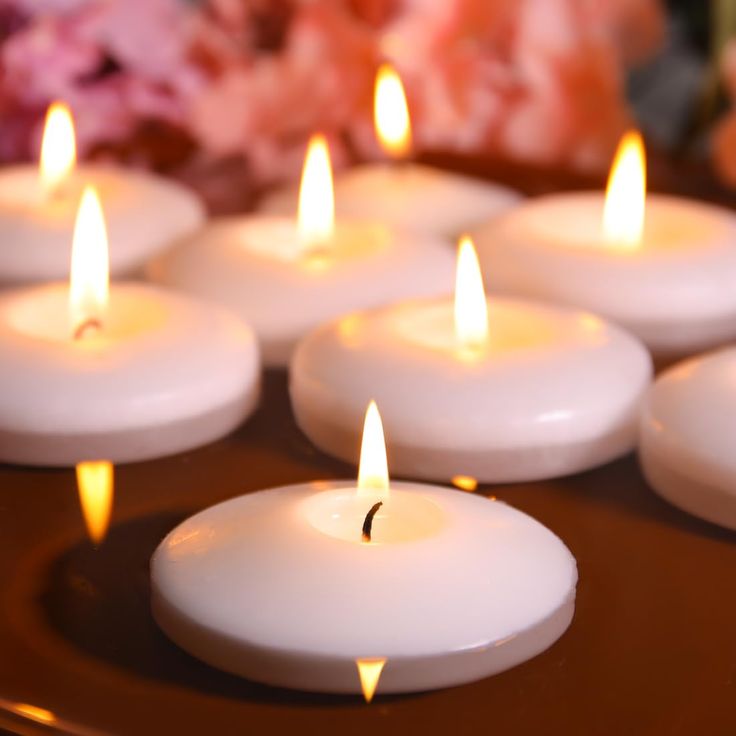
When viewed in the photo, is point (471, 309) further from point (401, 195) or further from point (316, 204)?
point (401, 195)

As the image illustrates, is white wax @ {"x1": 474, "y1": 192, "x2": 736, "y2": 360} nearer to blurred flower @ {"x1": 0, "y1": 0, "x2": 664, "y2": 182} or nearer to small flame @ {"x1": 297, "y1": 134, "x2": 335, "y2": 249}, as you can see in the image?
small flame @ {"x1": 297, "y1": 134, "x2": 335, "y2": 249}

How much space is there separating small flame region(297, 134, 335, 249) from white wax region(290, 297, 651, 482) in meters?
0.15

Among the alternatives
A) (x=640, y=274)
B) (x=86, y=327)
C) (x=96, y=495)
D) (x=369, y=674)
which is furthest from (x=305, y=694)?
(x=640, y=274)

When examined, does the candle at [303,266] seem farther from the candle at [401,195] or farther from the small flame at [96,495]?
the small flame at [96,495]

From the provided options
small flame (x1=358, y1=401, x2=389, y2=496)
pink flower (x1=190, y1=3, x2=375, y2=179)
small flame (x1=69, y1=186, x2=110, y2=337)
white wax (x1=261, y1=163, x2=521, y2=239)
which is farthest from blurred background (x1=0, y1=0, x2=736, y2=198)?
small flame (x1=358, y1=401, x2=389, y2=496)

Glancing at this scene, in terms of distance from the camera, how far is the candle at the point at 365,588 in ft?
1.78

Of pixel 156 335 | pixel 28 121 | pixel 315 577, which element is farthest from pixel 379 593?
pixel 28 121

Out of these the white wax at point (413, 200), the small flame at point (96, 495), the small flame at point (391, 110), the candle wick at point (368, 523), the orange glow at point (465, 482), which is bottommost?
the orange glow at point (465, 482)

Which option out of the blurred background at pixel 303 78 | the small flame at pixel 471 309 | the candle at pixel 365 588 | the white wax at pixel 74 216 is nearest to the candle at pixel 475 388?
the small flame at pixel 471 309

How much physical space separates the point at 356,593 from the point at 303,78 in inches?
33.7

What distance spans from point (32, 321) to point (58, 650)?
0.95 ft

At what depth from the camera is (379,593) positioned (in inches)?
21.9

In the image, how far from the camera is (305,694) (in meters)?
0.55

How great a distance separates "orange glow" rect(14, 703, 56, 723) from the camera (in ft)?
1.72
